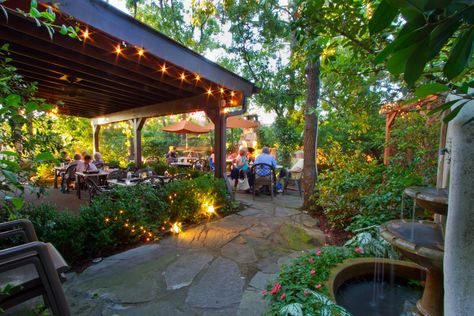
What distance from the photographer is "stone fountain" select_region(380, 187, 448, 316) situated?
124 cm

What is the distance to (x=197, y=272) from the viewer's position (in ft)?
8.16

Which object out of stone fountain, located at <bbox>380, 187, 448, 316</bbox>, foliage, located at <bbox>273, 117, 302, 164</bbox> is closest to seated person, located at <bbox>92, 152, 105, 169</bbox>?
foliage, located at <bbox>273, 117, 302, 164</bbox>

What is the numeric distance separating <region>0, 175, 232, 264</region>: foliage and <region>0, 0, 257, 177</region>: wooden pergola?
1432 millimetres

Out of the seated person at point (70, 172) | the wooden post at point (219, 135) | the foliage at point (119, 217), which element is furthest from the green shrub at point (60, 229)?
the seated person at point (70, 172)

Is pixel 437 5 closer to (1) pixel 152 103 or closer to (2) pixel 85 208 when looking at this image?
(2) pixel 85 208

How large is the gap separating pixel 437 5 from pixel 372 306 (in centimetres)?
211

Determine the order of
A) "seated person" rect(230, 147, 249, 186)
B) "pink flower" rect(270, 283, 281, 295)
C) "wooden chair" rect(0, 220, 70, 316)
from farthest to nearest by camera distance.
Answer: "seated person" rect(230, 147, 249, 186)
"pink flower" rect(270, 283, 281, 295)
"wooden chair" rect(0, 220, 70, 316)

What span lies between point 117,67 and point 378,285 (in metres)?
4.38

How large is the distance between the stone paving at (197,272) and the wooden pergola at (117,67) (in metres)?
2.03

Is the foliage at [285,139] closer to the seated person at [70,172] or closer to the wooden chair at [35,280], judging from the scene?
the seated person at [70,172]

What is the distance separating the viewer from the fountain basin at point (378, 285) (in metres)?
1.76

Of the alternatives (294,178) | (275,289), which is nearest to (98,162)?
(294,178)

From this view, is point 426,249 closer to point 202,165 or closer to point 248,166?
point 248,166

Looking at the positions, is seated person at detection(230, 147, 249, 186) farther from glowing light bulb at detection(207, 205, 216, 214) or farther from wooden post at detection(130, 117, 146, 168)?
wooden post at detection(130, 117, 146, 168)
